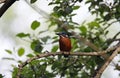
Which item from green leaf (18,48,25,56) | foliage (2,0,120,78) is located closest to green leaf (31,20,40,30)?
foliage (2,0,120,78)

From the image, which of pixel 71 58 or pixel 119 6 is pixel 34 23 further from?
pixel 119 6

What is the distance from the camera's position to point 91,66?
3.50m

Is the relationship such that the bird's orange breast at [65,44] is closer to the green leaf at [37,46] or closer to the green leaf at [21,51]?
the green leaf at [37,46]

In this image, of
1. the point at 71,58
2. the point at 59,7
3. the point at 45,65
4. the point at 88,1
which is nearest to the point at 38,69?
the point at 45,65

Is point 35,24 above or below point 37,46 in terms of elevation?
above

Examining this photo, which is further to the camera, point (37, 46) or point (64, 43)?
point (37, 46)

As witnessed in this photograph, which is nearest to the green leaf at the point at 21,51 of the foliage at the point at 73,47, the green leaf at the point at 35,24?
the foliage at the point at 73,47

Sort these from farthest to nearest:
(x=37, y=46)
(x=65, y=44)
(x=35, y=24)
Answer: (x=37, y=46) < (x=35, y=24) < (x=65, y=44)

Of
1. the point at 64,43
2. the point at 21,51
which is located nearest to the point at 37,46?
the point at 21,51

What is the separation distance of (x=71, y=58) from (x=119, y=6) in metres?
0.59

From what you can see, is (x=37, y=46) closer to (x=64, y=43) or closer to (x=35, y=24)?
(x=35, y=24)

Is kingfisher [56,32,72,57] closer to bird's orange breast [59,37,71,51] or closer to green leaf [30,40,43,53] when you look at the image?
bird's orange breast [59,37,71,51]

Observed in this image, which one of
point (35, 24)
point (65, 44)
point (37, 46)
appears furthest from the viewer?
point (37, 46)

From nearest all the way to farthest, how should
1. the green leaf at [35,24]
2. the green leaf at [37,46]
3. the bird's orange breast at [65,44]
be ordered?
the bird's orange breast at [65,44] < the green leaf at [35,24] < the green leaf at [37,46]
